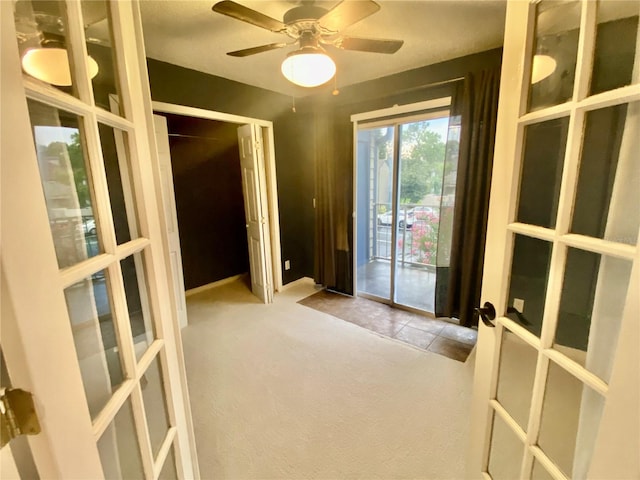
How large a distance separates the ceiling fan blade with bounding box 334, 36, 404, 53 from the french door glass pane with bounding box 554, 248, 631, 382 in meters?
1.56

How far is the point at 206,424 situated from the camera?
1787mm

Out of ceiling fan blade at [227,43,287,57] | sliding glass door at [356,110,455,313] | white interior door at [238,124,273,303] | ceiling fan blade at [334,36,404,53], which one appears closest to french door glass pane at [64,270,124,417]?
ceiling fan blade at [227,43,287,57]

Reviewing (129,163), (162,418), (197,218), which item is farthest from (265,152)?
(162,418)

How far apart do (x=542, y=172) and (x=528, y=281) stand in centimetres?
35

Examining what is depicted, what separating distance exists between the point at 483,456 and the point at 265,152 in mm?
3255

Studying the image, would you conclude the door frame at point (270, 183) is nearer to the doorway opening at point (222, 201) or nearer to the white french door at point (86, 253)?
the doorway opening at point (222, 201)

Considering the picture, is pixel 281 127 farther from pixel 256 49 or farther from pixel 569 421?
pixel 569 421

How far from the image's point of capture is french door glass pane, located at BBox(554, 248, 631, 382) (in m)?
0.69

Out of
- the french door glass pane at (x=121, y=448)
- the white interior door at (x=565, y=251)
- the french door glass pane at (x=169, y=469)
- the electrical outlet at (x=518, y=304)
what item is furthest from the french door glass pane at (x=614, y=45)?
the french door glass pane at (x=169, y=469)

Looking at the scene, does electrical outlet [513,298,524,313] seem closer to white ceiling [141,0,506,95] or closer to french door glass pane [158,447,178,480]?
french door glass pane [158,447,178,480]

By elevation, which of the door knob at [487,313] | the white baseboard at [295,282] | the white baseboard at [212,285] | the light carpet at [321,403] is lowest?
the light carpet at [321,403]

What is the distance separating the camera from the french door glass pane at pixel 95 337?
26.9 inches

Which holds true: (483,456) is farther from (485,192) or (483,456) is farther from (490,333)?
(485,192)

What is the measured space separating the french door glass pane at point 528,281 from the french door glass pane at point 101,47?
1325mm
